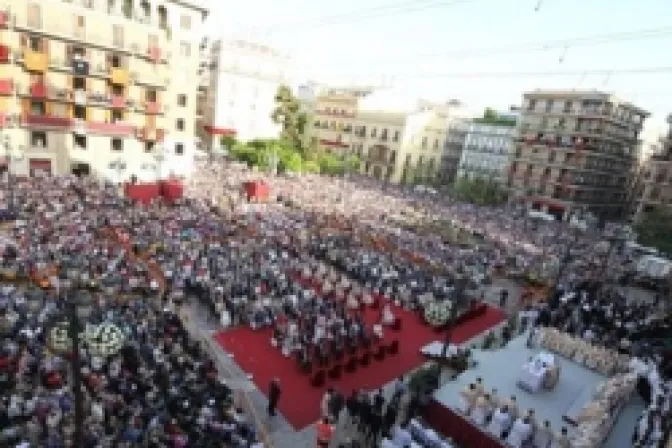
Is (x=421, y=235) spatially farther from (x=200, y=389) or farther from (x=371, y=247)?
(x=200, y=389)

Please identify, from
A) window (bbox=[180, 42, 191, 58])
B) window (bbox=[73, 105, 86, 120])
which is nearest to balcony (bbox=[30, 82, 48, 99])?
window (bbox=[73, 105, 86, 120])

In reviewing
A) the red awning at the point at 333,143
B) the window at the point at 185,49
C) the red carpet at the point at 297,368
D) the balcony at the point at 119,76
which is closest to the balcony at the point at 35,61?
the balcony at the point at 119,76

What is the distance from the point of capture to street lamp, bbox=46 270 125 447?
24.6 feet

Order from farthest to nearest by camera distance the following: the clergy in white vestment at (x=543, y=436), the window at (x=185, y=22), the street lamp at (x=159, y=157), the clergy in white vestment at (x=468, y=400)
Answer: the window at (x=185, y=22)
the street lamp at (x=159, y=157)
the clergy in white vestment at (x=468, y=400)
the clergy in white vestment at (x=543, y=436)

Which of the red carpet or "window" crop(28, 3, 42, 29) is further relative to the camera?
"window" crop(28, 3, 42, 29)

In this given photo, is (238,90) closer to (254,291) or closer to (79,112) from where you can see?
(79,112)

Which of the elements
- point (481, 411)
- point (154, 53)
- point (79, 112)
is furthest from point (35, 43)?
point (481, 411)

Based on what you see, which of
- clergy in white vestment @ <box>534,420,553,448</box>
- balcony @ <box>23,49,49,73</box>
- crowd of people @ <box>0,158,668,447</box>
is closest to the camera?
crowd of people @ <box>0,158,668,447</box>

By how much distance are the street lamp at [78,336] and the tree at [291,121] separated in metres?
48.6

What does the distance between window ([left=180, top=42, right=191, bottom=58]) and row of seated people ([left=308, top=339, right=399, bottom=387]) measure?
3321 centimetres

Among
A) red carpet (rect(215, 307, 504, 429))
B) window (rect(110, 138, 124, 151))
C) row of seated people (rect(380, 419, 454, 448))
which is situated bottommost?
red carpet (rect(215, 307, 504, 429))

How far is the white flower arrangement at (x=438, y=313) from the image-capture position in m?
16.6

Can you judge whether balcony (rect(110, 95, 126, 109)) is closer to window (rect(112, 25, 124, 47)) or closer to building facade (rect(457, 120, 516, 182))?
window (rect(112, 25, 124, 47))

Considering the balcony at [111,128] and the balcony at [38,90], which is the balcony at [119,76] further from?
the balcony at [38,90]
